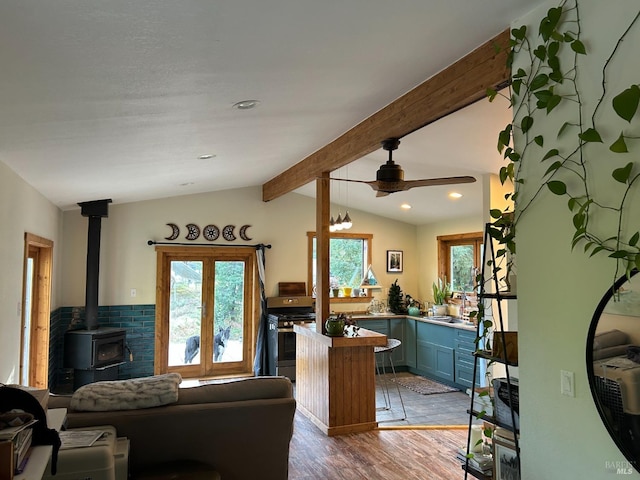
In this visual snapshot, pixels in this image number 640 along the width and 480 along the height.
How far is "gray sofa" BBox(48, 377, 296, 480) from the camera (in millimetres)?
2721

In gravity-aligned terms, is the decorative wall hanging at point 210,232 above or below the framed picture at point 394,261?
above

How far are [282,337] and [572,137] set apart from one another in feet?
16.9

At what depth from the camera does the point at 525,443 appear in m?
2.21

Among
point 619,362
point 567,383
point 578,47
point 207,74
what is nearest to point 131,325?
point 207,74

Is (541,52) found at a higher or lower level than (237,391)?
higher

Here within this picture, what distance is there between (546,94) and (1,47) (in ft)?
6.98

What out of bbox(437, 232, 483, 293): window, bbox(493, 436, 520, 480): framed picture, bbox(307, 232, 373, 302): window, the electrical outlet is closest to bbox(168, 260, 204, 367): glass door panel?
bbox(307, 232, 373, 302): window

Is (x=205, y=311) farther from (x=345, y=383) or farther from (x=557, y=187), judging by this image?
(x=557, y=187)

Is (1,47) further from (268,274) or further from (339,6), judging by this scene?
(268,274)

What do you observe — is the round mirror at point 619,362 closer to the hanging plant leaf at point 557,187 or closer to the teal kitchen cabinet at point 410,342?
the hanging plant leaf at point 557,187

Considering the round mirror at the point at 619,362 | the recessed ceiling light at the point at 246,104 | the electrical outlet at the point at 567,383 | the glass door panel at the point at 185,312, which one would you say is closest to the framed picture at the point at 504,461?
the electrical outlet at the point at 567,383

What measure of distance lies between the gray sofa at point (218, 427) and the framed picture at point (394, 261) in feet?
16.5

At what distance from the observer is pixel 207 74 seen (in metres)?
2.34

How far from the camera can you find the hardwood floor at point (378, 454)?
3.64 meters
